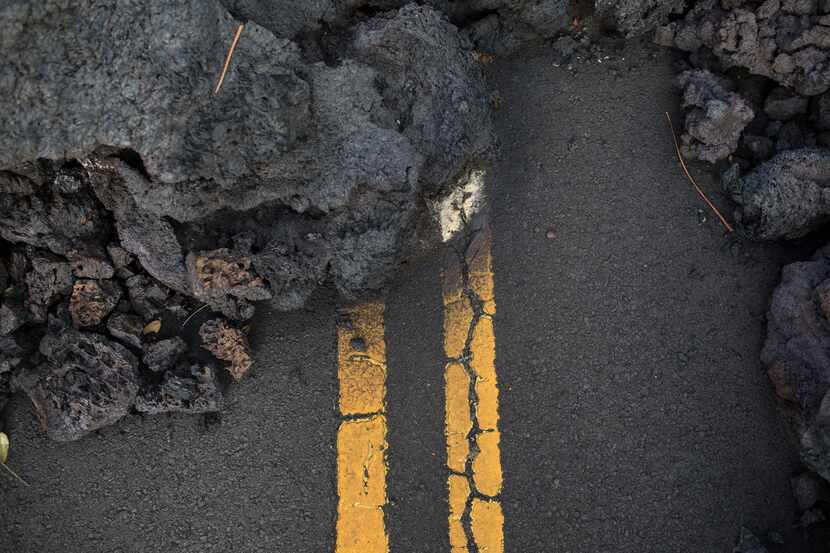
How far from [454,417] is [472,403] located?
0.09 m

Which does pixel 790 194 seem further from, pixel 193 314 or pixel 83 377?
pixel 83 377

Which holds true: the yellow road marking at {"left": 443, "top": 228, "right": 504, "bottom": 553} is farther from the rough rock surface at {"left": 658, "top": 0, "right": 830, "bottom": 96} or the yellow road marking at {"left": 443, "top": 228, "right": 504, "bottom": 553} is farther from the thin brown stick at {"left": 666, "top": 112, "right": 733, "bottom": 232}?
the rough rock surface at {"left": 658, "top": 0, "right": 830, "bottom": 96}

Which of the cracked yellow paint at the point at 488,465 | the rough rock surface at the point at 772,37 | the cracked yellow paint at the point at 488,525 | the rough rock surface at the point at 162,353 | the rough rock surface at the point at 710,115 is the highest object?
the rough rock surface at the point at 772,37

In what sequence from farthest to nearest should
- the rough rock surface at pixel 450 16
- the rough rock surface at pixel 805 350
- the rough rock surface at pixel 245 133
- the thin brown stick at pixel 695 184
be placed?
1. the thin brown stick at pixel 695 184
2. the rough rock surface at pixel 805 350
3. the rough rock surface at pixel 450 16
4. the rough rock surface at pixel 245 133

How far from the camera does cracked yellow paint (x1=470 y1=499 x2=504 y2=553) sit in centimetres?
257

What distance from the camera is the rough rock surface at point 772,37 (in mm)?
2547

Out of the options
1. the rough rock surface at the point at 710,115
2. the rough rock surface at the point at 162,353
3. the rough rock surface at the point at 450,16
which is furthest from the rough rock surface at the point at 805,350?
the rough rock surface at the point at 162,353

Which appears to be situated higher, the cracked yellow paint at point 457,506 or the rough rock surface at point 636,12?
the rough rock surface at point 636,12

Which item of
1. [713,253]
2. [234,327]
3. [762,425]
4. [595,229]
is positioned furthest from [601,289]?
[234,327]

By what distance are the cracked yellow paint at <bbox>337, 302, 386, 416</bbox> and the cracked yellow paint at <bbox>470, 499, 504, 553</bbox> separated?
0.57m

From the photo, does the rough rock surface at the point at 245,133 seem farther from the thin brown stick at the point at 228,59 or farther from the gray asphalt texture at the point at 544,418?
the gray asphalt texture at the point at 544,418

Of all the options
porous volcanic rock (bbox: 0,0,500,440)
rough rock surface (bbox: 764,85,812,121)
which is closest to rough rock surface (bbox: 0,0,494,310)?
porous volcanic rock (bbox: 0,0,500,440)

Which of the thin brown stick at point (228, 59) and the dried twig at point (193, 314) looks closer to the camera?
the thin brown stick at point (228, 59)

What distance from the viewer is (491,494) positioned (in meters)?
2.59
